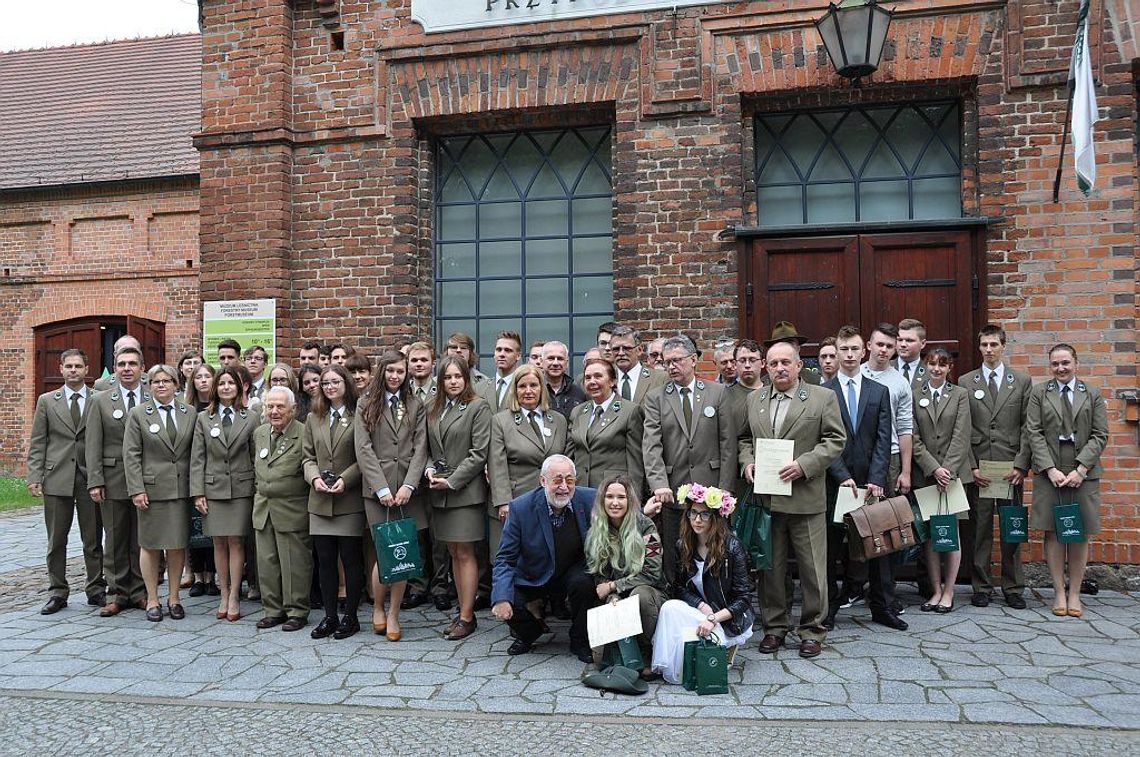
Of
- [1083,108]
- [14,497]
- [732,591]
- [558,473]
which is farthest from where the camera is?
[14,497]

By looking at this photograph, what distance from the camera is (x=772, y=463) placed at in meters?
6.02

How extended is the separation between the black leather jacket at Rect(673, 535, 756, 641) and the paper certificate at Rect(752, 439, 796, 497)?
525 millimetres

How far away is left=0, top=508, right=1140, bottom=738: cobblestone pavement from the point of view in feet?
16.1

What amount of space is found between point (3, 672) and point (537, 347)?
164 inches

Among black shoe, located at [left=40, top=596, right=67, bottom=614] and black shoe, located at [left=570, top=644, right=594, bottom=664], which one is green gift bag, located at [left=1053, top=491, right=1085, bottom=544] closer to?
black shoe, located at [left=570, top=644, right=594, bottom=664]

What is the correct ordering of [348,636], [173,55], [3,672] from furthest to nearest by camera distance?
[173,55], [348,636], [3,672]

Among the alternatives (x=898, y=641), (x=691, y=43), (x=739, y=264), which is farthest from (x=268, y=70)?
(x=898, y=641)

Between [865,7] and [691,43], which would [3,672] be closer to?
[691,43]

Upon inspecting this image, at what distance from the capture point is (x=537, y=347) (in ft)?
25.0

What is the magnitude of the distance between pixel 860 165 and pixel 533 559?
4780 millimetres

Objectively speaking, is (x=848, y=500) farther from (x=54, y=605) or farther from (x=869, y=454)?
(x=54, y=605)

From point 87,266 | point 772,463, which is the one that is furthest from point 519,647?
point 87,266

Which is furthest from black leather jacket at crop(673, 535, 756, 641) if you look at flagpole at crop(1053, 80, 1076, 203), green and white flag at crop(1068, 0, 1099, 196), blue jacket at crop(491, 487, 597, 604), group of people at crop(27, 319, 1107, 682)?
flagpole at crop(1053, 80, 1076, 203)

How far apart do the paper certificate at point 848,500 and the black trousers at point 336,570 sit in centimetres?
329
